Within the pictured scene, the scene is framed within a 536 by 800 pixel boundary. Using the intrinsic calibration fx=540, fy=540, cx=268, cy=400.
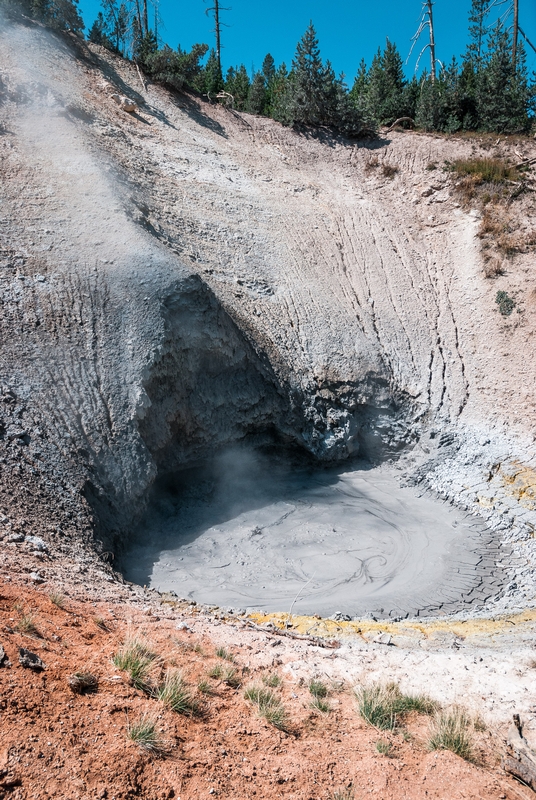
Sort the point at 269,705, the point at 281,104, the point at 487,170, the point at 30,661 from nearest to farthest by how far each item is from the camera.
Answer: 1. the point at 30,661
2. the point at 269,705
3. the point at 487,170
4. the point at 281,104

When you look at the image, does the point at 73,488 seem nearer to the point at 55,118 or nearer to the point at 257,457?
the point at 257,457

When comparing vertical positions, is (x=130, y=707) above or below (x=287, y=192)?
below

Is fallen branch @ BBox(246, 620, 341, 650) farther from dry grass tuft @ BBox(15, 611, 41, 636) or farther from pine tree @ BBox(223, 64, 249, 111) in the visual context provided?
pine tree @ BBox(223, 64, 249, 111)

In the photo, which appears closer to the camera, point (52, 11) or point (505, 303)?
point (505, 303)

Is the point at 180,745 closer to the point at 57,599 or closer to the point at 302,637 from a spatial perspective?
the point at 57,599

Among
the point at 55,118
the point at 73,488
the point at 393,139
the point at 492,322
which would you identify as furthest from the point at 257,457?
the point at 393,139

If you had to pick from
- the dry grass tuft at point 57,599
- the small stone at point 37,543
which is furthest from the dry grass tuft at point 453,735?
the small stone at point 37,543

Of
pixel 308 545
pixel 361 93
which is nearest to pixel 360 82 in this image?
pixel 361 93
